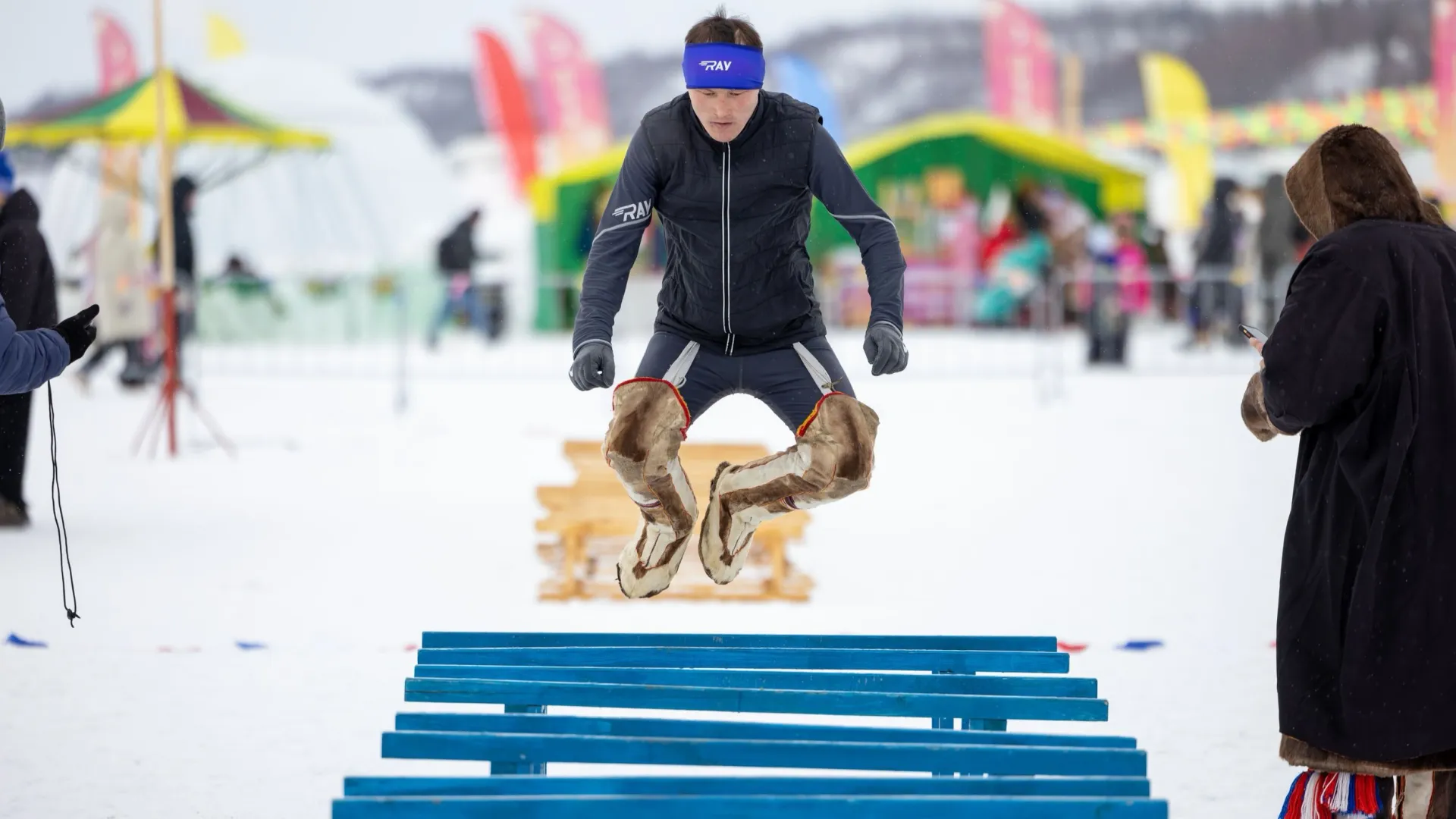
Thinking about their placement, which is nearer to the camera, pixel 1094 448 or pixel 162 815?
pixel 162 815

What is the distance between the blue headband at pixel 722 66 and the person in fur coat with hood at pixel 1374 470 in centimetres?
146

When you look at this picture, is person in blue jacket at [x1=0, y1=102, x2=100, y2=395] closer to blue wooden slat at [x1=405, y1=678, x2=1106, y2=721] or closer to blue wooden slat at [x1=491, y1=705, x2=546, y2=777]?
blue wooden slat at [x1=405, y1=678, x2=1106, y2=721]

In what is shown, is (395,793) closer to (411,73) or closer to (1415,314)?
(1415,314)

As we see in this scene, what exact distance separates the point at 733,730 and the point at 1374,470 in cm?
154

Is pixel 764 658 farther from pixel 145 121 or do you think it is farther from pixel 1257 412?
pixel 145 121

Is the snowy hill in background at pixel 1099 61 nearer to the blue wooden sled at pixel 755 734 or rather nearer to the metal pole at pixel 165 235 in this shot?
the metal pole at pixel 165 235

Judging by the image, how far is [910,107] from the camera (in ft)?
Result: 177

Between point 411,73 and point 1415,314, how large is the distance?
4675 centimetres

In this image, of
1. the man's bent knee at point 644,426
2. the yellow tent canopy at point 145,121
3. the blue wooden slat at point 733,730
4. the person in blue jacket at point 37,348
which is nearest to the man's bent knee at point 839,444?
the man's bent knee at point 644,426

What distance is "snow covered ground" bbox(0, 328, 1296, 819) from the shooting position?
210 inches

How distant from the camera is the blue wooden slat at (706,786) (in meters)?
3.19

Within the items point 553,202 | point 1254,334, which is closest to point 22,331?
point 1254,334

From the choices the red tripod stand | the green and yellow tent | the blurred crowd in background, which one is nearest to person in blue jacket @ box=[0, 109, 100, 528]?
the red tripod stand

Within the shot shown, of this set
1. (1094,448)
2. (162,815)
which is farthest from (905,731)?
(1094,448)
